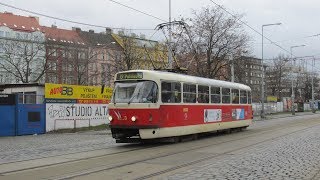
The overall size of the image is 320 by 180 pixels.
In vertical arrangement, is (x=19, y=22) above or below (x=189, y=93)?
above

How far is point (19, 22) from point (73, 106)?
64971 mm

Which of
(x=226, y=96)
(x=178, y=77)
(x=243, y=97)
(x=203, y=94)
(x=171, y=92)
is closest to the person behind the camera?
(x=171, y=92)

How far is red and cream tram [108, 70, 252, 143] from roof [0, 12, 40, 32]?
243ft

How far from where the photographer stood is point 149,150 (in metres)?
16.7

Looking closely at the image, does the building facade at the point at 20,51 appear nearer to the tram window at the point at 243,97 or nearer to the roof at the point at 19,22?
the roof at the point at 19,22

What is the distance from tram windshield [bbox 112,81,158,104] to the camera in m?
18.0

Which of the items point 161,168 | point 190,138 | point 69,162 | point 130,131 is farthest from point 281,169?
point 190,138

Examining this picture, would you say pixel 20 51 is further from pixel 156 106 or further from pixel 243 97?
pixel 156 106

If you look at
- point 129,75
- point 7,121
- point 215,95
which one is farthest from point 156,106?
point 7,121

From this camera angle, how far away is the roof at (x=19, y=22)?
295ft

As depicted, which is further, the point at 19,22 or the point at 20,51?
the point at 19,22

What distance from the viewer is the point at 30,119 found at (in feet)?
94.2

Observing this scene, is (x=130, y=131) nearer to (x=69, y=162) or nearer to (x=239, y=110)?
(x=69, y=162)

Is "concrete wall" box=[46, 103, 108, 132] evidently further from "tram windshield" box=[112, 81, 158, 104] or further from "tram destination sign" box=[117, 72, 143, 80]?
"tram windshield" box=[112, 81, 158, 104]
